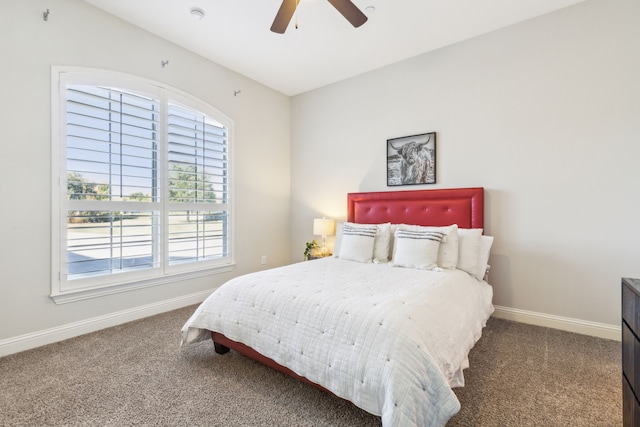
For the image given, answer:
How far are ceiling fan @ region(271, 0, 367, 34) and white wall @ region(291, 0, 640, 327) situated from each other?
1621 millimetres

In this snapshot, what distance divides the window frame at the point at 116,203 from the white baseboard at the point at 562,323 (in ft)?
10.8

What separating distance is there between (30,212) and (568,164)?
471 centimetres

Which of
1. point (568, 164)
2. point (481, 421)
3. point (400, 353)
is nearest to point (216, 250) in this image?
point (400, 353)

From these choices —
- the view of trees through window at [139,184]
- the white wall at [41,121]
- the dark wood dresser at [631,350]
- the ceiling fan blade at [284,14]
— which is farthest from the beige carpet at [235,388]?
the ceiling fan blade at [284,14]

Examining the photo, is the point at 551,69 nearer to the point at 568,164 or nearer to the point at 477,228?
the point at 568,164

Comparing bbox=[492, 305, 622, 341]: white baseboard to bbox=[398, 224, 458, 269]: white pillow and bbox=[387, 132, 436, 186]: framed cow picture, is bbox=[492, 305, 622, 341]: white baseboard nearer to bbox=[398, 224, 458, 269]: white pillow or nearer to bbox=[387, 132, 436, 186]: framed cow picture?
bbox=[398, 224, 458, 269]: white pillow

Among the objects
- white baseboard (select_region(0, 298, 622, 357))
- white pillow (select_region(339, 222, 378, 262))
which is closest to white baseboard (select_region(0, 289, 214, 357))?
white baseboard (select_region(0, 298, 622, 357))

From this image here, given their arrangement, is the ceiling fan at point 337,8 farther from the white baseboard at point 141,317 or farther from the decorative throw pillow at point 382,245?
the white baseboard at point 141,317

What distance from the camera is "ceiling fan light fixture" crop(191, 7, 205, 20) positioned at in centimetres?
270

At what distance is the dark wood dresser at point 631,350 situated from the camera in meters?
1.12

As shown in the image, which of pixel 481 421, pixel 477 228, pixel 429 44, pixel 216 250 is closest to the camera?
pixel 481 421

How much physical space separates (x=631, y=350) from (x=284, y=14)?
2749 millimetres

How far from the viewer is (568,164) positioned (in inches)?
106

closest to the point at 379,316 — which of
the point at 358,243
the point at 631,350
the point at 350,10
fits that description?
the point at 631,350
